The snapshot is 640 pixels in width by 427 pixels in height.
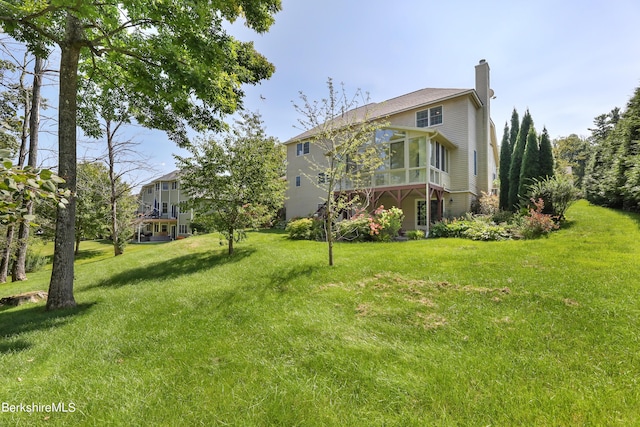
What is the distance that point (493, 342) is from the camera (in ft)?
11.8

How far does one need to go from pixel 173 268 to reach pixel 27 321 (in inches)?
162

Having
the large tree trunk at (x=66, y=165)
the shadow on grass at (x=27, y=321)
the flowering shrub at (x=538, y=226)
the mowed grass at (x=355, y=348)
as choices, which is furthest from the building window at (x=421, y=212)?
the large tree trunk at (x=66, y=165)

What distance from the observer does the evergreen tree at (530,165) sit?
13179mm

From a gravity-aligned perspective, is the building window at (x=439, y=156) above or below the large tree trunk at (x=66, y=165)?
above

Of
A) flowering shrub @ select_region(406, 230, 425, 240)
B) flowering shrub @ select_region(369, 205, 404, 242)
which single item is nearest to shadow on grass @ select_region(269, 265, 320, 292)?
flowering shrub @ select_region(369, 205, 404, 242)

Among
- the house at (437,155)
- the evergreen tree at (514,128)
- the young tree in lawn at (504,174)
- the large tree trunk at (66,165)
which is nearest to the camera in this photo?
the large tree trunk at (66,165)

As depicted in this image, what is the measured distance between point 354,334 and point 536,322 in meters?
2.70

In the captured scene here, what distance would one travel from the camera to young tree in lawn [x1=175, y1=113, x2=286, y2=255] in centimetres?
1027

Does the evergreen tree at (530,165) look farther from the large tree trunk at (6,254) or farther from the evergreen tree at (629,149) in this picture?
the large tree trunk at (6,254)

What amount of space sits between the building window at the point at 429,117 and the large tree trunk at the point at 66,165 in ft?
56.2

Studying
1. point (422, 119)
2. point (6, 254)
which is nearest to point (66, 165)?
point (6, 254)

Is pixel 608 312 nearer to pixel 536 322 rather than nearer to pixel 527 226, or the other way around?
pixel 536 322

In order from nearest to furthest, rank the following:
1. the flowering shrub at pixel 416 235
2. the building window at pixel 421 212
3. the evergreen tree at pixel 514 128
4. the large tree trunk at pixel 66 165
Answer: the large tree trunk at pixel 66 165, the flowering shrub at pixel 416 235, the building window at pixel 421 212, the evergreen tree at pixel 514 128

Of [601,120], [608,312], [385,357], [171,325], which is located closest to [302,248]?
[171,325]
